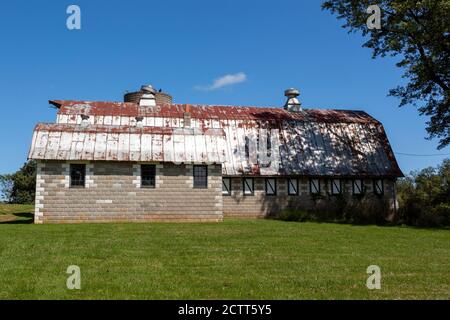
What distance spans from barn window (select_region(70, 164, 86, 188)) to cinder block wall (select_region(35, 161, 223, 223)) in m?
0.20

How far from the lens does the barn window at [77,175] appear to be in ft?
75.0

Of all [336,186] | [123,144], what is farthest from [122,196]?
[336,186]

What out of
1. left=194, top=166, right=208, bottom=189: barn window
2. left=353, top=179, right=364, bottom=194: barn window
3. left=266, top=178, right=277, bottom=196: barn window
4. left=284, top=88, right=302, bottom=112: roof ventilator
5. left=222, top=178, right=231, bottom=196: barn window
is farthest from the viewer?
left=284, top=88, right=302, bottom=112: roof ventilator

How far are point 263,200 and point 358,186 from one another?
21.5 feet

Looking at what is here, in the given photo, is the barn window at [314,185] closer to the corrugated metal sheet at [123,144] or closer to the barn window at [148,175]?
the corrugated metal sheet at [123,144]

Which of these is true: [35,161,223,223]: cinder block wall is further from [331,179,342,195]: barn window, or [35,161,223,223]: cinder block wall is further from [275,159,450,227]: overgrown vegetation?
[331,179,342,195]: barn window

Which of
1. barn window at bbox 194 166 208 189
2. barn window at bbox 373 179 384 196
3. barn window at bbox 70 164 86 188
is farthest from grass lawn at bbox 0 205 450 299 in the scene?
barn window at bbox 373 179 384 196

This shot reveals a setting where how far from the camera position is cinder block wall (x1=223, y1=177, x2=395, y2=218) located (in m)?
28.8

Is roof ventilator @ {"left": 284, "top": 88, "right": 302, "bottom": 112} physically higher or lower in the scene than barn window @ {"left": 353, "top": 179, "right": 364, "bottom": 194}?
higher

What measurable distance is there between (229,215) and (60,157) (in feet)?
34.6

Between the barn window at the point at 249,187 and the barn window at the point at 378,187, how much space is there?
27.0ft

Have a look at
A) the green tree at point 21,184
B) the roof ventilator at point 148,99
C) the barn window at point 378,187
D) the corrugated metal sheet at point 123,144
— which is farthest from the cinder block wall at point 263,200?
the green tree at point 21,184

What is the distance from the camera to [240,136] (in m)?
31.7
